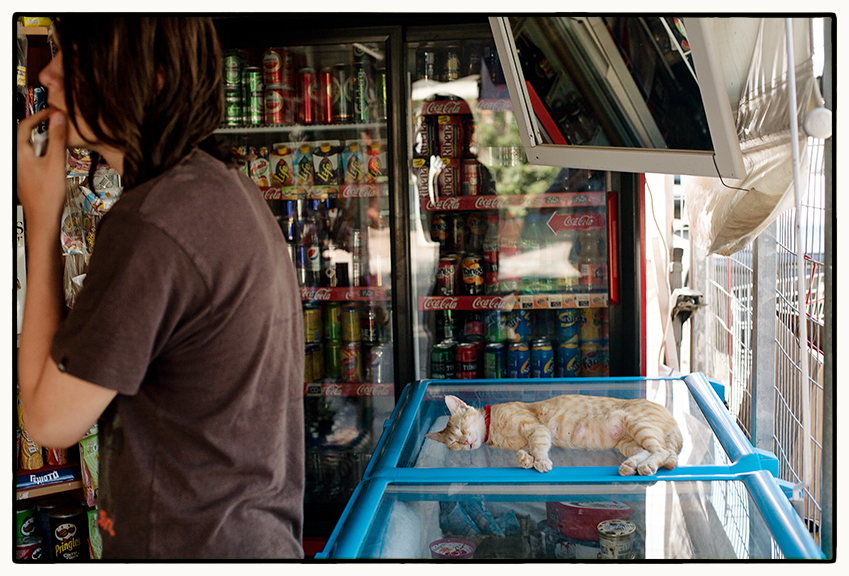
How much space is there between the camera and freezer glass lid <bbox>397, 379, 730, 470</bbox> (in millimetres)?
1504

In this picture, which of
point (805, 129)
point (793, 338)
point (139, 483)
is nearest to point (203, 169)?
point (139, 483)

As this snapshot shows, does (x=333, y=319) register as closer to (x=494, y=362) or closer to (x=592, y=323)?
(x=494, y=362)

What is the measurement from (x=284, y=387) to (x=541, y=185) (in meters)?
1.53

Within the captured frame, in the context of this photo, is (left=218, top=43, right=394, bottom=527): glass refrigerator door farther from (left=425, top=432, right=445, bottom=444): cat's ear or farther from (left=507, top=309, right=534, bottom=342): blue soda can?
(left=425, top=432, right=445, bottom=444): cat's ear

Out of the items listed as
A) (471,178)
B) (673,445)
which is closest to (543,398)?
(673,445)

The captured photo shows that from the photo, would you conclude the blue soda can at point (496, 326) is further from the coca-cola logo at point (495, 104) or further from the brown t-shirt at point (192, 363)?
the brown t-shirt at point (192, 363)

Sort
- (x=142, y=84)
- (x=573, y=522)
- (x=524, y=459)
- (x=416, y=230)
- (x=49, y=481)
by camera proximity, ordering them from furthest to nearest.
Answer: (x=416, y=230) < (x=49, y=481) < (x=524, y=459) < (x=573, y=522) < (x=142, y=84)

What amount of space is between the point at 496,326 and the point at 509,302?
115 millimetres

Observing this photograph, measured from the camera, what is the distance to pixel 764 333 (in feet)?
5.56

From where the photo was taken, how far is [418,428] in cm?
177

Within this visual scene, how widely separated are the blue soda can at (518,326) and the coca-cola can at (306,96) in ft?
3.39

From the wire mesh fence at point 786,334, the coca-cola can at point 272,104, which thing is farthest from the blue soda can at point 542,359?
the coca-cola can at point 272,104

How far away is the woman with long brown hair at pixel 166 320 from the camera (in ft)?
3.57

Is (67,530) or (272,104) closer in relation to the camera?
(67,530)
